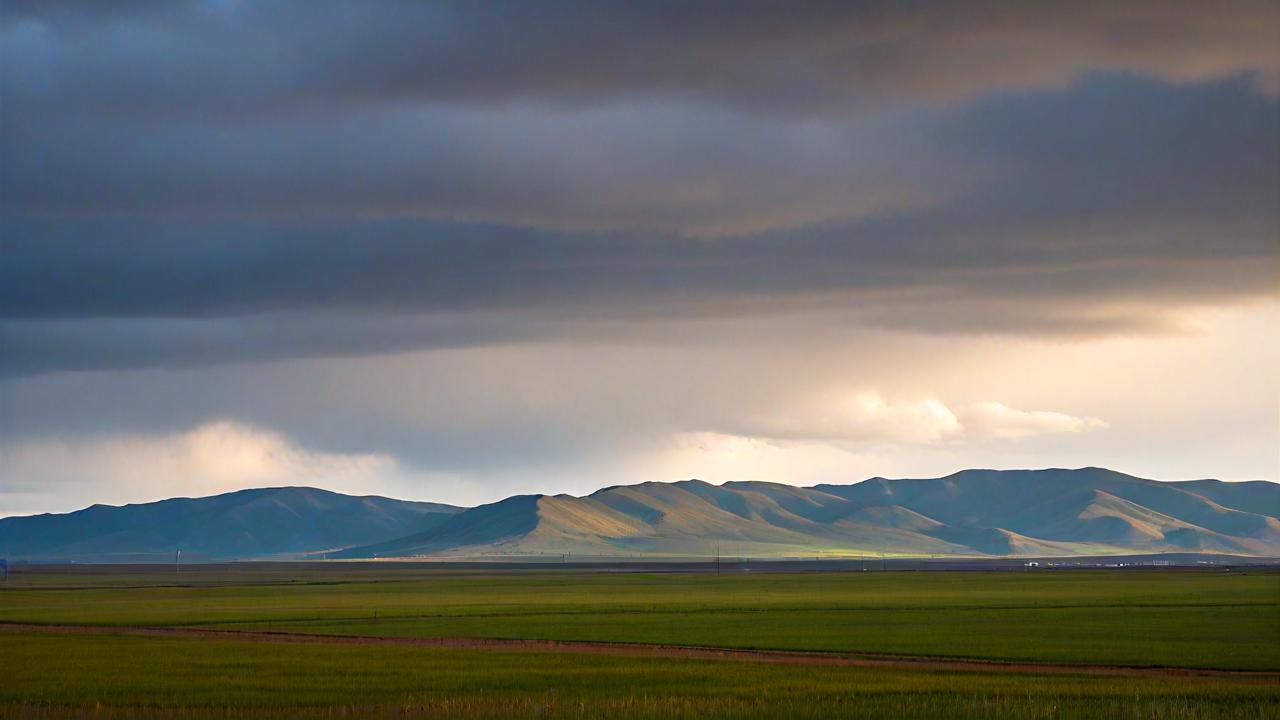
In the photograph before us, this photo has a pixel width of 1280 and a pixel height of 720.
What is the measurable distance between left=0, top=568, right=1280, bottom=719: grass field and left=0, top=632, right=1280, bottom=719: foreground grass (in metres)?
0.13

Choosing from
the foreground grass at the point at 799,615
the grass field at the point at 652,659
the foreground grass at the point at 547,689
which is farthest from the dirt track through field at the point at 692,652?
the foreground grass at the point at 547,689

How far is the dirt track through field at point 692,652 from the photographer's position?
55.4m

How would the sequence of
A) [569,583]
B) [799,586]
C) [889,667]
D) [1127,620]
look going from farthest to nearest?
[569,583], [799,586], [1127,620], [889,667]

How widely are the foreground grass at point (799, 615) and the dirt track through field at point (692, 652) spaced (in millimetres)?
2034

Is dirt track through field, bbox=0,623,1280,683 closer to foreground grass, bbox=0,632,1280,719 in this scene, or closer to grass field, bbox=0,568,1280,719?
grass field, bbox=0,568,1280,719

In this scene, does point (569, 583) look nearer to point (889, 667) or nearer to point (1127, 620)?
point (1127, 620)

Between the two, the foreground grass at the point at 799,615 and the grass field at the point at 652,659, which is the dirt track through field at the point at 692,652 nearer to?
the grass field at the point at 652,659

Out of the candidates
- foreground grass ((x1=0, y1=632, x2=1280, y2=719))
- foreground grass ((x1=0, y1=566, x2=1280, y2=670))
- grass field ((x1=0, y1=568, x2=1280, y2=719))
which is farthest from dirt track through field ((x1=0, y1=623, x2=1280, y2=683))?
foreground grass ((x1=0, y1=632, x2=1280, y2=719))

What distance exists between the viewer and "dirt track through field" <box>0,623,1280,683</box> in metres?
55.4

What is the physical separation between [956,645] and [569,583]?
101767 mm

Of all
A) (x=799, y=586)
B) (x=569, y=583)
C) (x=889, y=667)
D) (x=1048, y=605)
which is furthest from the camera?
(x=569, y=583)

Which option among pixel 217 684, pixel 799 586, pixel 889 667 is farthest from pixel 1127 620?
pixel 799 586

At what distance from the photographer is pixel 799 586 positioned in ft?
493

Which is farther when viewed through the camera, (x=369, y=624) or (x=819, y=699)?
(x=369, y=624)
